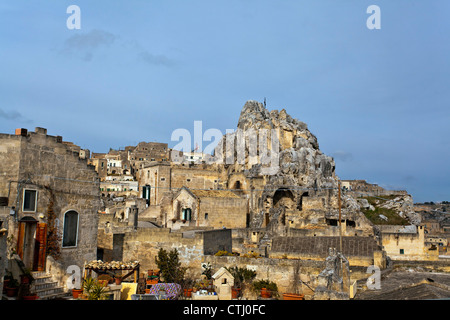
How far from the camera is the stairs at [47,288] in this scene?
A: 13430 millimetres

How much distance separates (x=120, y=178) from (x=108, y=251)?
186 feet

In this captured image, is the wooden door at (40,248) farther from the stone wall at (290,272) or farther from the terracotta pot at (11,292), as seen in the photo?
the stone wall at (290,272)

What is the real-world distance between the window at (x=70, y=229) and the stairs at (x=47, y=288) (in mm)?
1821

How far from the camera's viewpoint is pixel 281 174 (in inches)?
1994

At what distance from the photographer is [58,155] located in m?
16.2

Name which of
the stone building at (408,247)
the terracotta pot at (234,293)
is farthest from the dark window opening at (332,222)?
the terracotta pot at (234,293)

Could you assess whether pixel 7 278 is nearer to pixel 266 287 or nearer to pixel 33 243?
pixel 33 243

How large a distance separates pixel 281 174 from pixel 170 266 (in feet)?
102
